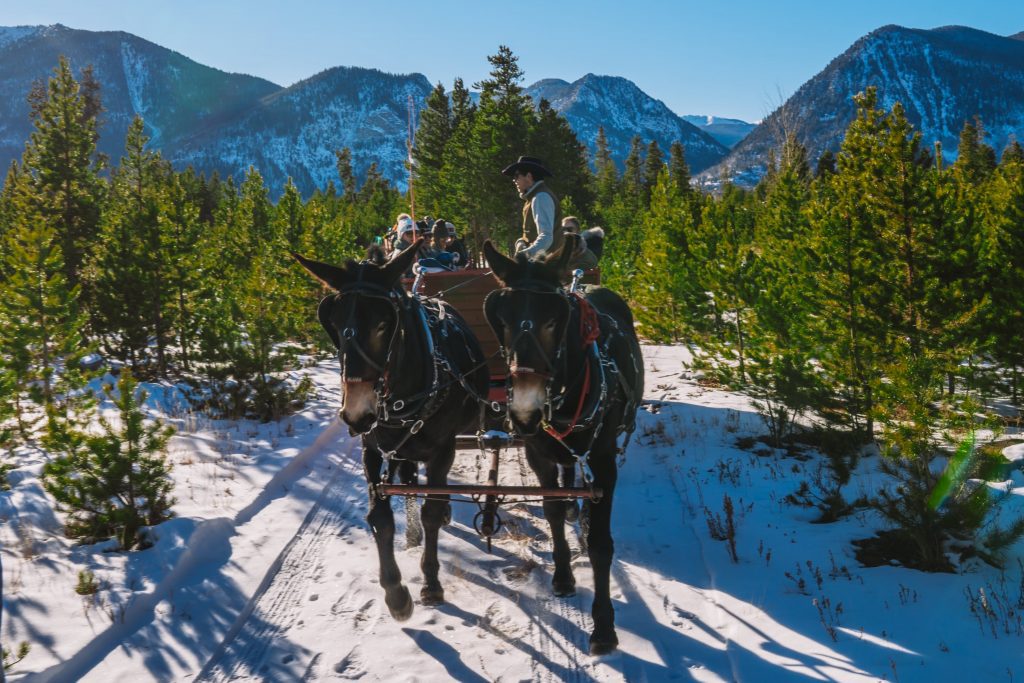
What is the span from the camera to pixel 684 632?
4.20m

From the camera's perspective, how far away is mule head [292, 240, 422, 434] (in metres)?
3.53

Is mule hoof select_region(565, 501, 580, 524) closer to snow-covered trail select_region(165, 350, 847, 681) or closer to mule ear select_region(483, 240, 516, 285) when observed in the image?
snow-covered trail select_region(165, 350, 847, 681)

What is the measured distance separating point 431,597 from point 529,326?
2575mm

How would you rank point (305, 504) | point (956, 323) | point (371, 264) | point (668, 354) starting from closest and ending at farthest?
point (371, 264) → point (305, 504) → point (956, 323) → point (668, 354)

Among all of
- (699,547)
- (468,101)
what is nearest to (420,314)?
(699,547)

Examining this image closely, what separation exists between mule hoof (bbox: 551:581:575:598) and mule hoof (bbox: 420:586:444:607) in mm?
918

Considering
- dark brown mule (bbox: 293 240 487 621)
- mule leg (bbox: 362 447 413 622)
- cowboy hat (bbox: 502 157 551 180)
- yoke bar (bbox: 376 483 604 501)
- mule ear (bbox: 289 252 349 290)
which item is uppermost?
cowboy hat (bbox: 502 157 551 180)

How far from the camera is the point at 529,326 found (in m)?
3.42

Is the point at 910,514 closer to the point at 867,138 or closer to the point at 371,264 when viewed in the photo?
the point at 371,264

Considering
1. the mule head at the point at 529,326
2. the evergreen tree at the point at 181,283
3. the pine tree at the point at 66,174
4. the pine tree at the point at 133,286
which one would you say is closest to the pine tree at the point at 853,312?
the mule head at the point at 529,326

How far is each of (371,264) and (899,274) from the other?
281 inches

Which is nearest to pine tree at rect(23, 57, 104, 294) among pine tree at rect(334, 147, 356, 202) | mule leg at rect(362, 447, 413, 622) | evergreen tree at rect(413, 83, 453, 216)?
mule leg at rect(362, 447, 413, 622)

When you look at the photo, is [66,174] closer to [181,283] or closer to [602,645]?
[181,283]

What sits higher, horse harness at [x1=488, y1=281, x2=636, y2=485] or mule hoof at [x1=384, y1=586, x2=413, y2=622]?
horse harness at [x1=488, y1=281, x2=636, y2=485]
